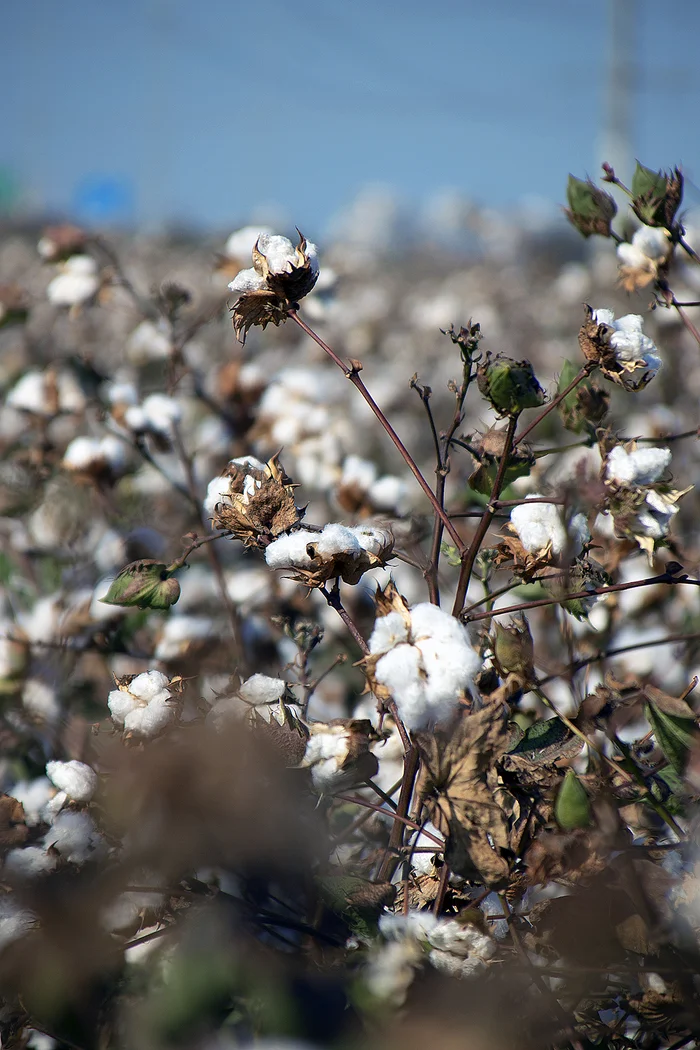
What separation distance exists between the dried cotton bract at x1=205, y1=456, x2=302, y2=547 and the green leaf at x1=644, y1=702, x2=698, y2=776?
31 cm

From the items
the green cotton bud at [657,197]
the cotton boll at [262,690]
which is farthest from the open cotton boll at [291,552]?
the green cotton bud at [657,197]

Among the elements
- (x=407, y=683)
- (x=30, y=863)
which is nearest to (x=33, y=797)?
(x=30, y=863)

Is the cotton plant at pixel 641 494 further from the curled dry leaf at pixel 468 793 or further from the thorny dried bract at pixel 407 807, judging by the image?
the curled dry leaf at pixel 468 793

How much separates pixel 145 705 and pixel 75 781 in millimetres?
99

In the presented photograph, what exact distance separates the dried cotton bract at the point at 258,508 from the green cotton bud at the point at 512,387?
0.55 feet

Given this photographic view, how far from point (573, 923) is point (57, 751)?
637 millimetres

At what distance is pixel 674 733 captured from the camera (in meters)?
0.64

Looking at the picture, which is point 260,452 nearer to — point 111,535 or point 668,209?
point 111,535

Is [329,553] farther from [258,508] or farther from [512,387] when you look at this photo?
[512,387]

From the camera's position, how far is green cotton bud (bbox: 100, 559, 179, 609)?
2.38 ft

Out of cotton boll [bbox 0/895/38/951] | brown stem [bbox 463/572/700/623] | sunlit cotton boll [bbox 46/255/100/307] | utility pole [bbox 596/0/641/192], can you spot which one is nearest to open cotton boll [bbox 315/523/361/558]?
brown stem [bbox 463/572/700/623]

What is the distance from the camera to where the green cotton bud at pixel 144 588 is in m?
0.73

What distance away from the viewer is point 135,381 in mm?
2098

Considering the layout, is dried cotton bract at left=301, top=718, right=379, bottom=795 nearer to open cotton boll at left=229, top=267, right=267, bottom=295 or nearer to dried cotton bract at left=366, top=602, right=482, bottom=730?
dried cotton bract at left=366, top=602, right=482, bottom=730
